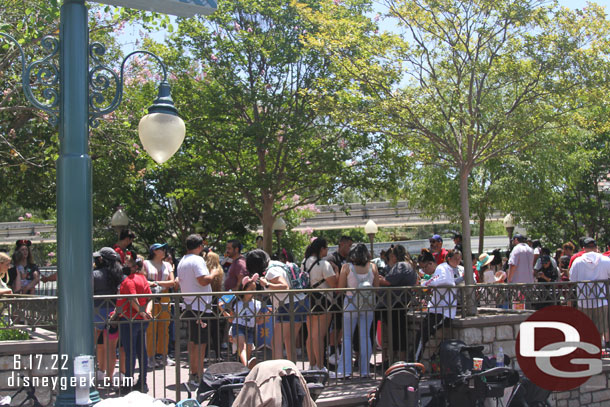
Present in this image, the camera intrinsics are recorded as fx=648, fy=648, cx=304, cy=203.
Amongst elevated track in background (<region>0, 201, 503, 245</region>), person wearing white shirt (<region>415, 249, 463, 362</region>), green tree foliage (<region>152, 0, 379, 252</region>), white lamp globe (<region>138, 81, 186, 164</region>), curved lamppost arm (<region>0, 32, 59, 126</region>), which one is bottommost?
person wearing white shirt (<region>415, 249, 463, 362</region>)

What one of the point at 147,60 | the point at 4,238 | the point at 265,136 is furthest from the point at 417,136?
the point at 4,238

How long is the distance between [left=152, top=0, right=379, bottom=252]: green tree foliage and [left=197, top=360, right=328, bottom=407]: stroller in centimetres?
976

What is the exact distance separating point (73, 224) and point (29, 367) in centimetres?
304

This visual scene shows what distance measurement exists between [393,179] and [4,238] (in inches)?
1061

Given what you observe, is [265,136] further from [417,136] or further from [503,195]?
[503,195]

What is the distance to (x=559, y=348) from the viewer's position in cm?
861

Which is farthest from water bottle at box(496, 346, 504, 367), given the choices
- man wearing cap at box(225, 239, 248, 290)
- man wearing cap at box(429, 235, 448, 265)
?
man wearing cap at box(429, 235, 448, 265)

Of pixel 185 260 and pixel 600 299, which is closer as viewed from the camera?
pixel 185 260

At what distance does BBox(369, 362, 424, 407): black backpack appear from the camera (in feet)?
22.3

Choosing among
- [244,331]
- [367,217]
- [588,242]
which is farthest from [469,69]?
[367,217]

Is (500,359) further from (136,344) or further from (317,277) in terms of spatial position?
(136,344)

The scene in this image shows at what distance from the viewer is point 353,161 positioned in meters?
16.9

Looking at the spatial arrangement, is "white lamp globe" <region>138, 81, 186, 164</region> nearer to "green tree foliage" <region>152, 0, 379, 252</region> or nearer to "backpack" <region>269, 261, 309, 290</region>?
"backpack" <region>269, 261, 309, 290</region>

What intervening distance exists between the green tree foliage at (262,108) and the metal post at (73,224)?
35.7 ft
